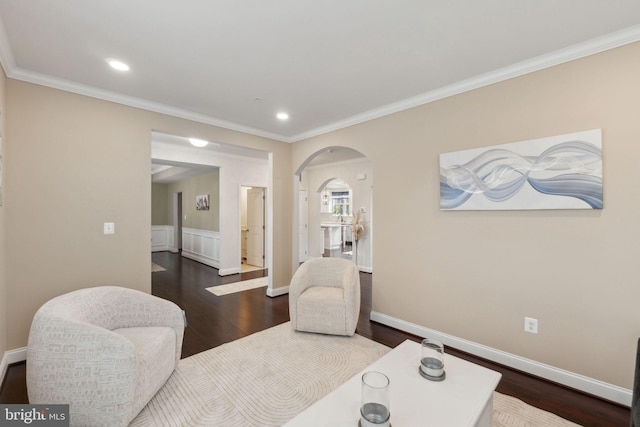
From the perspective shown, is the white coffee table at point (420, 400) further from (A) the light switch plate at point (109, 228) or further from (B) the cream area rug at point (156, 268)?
(B) the cream area rug at point (156, 268)

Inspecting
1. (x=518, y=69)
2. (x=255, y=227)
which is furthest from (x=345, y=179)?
(x=518, y=69)

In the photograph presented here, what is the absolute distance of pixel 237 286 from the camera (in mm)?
5008

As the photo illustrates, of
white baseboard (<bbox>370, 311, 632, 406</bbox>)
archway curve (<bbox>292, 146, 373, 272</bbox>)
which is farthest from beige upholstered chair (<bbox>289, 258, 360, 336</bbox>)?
archway curve (<bbox>292, 146, 373, 272</bbox>)

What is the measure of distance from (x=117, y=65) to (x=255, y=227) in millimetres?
4871

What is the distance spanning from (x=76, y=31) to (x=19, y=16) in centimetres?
28

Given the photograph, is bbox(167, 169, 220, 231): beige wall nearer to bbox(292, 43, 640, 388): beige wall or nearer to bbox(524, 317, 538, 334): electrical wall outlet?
bbox(292, 43, 640, 388): beige wall

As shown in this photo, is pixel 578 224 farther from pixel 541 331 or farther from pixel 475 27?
pixel 475 27

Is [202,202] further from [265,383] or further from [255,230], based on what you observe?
[265,383]

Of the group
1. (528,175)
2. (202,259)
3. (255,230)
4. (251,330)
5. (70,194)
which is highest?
(528,175)

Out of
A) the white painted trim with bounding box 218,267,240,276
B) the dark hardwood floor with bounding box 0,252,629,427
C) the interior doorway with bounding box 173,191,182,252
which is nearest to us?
the dark hardwood floor with bounding box 0,252,629,427

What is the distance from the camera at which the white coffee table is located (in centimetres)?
125

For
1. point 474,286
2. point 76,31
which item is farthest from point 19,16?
point 474,286

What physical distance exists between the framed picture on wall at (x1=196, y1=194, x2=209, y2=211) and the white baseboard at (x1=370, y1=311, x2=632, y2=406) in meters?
5.57

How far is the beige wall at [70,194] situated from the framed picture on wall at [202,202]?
150 inches
